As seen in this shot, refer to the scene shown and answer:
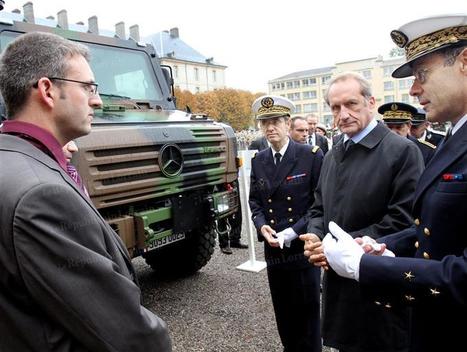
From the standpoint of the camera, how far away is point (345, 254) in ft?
5.07

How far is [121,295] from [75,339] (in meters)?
0.16

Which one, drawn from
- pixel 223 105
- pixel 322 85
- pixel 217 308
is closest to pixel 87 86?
pixel 217 308

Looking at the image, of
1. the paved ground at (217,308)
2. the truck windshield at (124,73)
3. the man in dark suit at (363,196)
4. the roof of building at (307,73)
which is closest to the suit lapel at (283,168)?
the man in dark suit at (363,196)

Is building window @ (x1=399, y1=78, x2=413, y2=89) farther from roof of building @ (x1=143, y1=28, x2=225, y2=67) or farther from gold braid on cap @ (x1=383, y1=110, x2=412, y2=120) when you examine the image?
gold braid on cap @ (x1=383, y1=110, x2=412, y2=120)

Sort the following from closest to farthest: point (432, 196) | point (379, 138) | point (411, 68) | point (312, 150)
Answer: point (432, 196) → point (411, 68) → point (379, 138) → point (312, 150)

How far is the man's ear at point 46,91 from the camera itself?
1.29m

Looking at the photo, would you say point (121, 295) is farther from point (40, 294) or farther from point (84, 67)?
point (84, 67)

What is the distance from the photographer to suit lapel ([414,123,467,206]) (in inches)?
54.5

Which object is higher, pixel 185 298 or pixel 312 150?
pixel 312 150

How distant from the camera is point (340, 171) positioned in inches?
83.4

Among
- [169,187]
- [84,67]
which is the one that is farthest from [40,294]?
[169,187]

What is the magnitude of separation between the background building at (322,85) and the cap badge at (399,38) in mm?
58104

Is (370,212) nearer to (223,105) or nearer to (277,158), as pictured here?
(277,158)

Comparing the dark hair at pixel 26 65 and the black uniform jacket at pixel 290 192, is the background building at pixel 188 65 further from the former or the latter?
the dark hair at pixel 26 65
